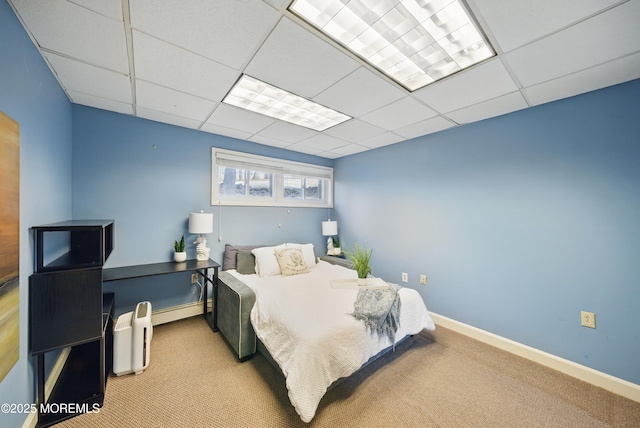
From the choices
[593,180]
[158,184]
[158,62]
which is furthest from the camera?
[158,184]

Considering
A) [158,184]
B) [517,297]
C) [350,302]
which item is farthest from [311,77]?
[517,297]

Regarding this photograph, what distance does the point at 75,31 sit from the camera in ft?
4.48

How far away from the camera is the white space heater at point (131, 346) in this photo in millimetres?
1874

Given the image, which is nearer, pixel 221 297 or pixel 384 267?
pixel 221 297

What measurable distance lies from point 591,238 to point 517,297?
802mm

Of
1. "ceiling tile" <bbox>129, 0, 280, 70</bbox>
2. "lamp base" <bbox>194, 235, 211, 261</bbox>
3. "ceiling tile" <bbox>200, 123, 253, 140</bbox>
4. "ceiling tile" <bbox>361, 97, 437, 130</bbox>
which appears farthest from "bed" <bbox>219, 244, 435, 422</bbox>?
"ceiling tile" <bbox>129, 0, 280, 70</bbox>

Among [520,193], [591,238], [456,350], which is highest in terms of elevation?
[520,193]

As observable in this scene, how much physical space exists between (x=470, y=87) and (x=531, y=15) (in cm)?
70

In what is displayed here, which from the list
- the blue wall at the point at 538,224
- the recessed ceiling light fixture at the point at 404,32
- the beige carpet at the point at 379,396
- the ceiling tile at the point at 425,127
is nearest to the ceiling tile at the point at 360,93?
the recessed ceiling light fixture at the point at 404,32

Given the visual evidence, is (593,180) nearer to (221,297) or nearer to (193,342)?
(221,297)

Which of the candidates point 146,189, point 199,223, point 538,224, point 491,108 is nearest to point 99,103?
point 146,189

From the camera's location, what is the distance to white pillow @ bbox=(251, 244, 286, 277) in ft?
9.81

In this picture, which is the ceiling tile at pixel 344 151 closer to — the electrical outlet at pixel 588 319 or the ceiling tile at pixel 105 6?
the ceiling tile at pixel 105 6

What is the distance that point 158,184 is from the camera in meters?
2.77
